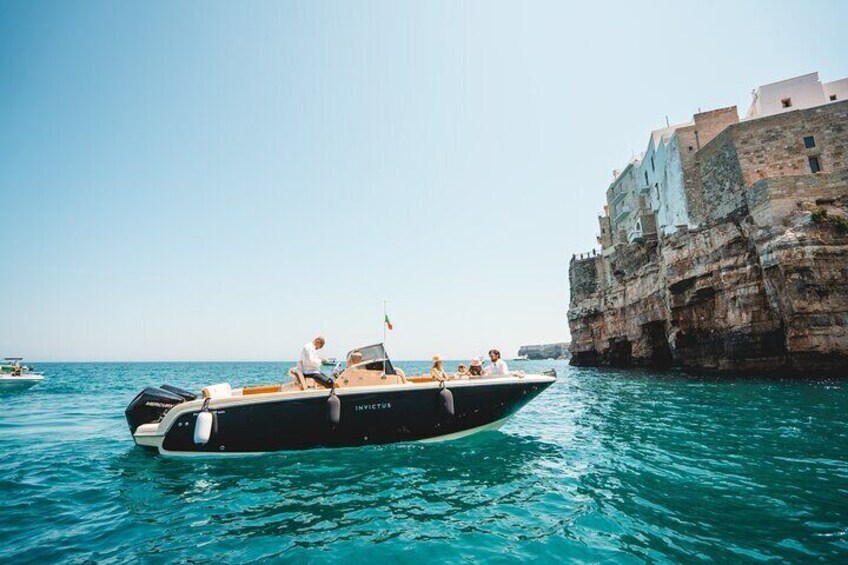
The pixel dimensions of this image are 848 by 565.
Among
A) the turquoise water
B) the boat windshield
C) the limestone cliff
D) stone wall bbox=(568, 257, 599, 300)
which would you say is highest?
stone wall bbox=(568, 257, 599, 300)

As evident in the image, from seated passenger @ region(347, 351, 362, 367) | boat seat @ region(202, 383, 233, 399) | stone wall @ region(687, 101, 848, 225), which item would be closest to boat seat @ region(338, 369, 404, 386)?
seated passenger @ region(347, 351, 362, 367)

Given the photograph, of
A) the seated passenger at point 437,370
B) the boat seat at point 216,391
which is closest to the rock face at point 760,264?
the seated passenger at point 437,370

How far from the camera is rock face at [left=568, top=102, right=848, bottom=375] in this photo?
1733cm

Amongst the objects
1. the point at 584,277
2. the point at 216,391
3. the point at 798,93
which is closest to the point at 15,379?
the point at 216,391

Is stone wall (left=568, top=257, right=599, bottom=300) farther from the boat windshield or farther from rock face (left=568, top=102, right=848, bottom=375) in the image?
the boat windshield

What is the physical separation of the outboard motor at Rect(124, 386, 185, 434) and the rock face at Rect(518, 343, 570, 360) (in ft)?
416

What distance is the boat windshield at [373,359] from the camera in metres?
8.59

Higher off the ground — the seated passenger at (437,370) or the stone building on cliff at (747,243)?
the stone building on cliff at (747,243)

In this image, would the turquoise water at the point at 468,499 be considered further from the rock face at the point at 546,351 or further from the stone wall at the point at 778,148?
the rock face at the point at 546,351

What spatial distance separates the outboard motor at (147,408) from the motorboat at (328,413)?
0.06ft

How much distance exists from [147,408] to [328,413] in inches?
174

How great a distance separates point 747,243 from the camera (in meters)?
20.3

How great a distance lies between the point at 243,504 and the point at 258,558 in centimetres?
179

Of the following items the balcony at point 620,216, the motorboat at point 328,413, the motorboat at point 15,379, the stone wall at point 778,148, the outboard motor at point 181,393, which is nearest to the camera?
the motorboat at point 328,413
